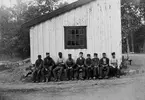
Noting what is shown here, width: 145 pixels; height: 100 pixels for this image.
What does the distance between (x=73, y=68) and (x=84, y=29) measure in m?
2.08

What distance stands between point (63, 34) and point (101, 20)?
1.99 meters

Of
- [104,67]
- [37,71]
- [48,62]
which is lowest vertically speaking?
[37,71]

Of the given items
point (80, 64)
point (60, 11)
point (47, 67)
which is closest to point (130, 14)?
point (60, 11)

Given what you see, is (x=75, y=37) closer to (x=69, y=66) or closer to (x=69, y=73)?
(x=69, y=66)

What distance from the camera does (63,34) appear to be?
39.7 ft

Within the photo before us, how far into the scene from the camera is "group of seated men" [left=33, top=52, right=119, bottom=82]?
36.3ft

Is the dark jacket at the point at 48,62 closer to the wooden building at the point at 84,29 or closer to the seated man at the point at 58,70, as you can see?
the seated man at the point at 58,70

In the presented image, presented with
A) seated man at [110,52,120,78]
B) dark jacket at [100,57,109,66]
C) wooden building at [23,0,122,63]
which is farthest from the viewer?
wooden building at [23,0,122,63]

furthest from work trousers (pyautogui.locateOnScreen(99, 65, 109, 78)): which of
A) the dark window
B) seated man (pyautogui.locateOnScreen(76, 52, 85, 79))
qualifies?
the dark window

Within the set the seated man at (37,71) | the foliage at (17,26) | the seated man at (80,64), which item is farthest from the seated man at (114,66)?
the foliage at (17,26)

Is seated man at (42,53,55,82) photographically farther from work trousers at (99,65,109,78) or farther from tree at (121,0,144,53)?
tree at (121,0,144,53)

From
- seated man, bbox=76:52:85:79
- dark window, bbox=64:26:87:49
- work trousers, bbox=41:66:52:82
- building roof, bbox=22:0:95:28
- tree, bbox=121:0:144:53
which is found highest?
tree, bbox=121:0:144:53

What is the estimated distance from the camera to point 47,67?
11.3 metres

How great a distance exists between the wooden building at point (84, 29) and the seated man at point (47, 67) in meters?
0.74
